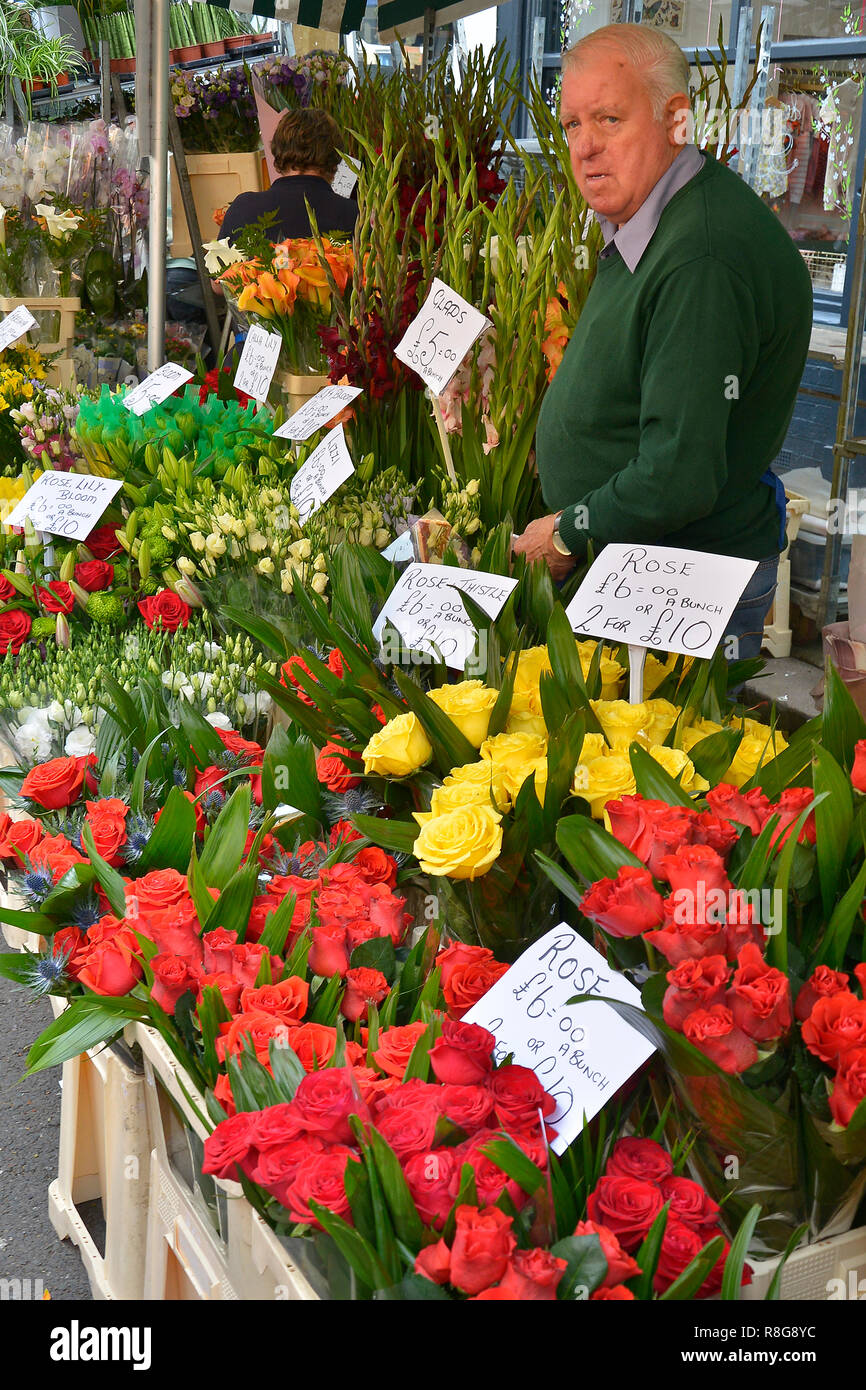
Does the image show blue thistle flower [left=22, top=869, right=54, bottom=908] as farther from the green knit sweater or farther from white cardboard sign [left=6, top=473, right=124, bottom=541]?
white cardboard sign [left=6, top=473, right=124, bottom=541]

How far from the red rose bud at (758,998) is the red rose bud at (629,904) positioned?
3.3 inches

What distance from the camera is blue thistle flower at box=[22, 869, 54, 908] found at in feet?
4.44

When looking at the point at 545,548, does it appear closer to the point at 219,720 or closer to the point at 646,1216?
the point at 219,720

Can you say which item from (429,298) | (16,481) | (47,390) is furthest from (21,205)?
(429,298)

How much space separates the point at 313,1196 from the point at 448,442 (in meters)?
1.56

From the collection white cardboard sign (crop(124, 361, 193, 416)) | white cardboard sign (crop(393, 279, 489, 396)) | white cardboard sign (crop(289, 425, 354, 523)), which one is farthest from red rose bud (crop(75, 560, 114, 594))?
white cardboard sign (crop(393, 279, 489, 396))

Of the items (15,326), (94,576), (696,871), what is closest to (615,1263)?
(696,871)

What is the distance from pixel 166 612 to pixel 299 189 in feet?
6.05

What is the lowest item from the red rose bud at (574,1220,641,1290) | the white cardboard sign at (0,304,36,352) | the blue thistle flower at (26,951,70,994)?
the blue thistle flower at (26,951,70,994)

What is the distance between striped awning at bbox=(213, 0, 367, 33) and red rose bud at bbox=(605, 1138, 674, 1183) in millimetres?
3682

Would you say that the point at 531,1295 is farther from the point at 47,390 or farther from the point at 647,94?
the point at 47,390

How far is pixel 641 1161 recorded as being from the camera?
2.91ft

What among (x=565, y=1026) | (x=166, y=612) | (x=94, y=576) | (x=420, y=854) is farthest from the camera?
(x=94, y=576)

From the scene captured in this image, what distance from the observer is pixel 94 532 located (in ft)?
7.75
